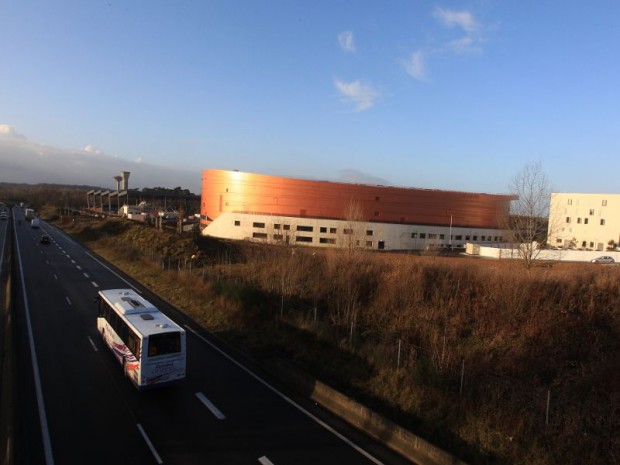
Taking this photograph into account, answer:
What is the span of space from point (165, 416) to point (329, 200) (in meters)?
70.8

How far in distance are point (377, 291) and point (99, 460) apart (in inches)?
528

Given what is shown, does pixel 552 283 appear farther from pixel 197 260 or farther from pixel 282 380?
pixel 197 260

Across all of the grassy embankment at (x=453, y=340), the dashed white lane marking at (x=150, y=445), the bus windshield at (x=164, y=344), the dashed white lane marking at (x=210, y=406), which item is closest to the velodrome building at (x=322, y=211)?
the grassy embankment at (x=453, y=340)

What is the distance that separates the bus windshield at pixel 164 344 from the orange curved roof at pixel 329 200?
223 ft

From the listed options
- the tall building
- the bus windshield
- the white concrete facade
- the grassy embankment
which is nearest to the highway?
the bus windshield

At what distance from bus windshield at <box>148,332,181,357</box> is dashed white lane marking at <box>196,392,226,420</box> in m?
1.47

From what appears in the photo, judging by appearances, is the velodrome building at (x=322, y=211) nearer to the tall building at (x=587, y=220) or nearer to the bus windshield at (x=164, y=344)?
the tall building at (x=587, y=220)

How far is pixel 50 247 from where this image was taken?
160ft

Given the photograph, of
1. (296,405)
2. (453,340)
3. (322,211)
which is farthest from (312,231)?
(296,405)

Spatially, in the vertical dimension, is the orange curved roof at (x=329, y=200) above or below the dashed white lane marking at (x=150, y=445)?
above

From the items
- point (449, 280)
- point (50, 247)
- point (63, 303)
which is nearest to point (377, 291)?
point (449, 280)

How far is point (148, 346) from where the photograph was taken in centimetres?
1138

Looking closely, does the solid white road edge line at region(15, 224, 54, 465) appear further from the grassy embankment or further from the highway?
the grassy embankment

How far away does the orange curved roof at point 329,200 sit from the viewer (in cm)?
8019
